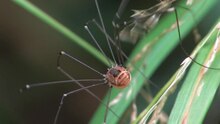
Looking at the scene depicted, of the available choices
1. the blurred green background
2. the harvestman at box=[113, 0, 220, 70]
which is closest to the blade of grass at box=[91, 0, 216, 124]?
the harvestman at box=[113, 0, 220, 70]

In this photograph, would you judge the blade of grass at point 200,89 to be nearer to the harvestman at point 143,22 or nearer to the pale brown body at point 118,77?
the harvestman at point 143,22

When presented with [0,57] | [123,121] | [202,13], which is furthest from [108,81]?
[0,57]

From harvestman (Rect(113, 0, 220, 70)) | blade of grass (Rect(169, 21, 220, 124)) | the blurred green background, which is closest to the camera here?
blade of grass (Rect(169, 21, 220, 124))

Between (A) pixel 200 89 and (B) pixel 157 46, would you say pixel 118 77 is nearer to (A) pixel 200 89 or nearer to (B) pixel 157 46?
(B) pixel 157 46

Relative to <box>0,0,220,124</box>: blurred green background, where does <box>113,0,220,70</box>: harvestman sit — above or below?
below

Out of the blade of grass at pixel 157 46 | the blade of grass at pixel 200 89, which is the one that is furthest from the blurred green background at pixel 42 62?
the blade of grass at pixel 200 89

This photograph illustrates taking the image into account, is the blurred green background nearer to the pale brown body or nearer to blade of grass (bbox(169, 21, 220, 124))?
the pale brown body
